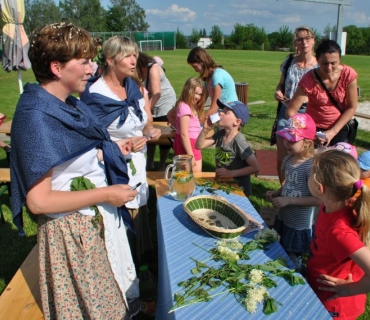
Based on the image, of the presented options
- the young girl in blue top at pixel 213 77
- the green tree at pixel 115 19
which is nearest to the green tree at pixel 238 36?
the green tree at pixel 115 19

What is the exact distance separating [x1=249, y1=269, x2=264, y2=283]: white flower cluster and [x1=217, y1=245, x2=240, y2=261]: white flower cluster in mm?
147

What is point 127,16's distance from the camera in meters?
73.3

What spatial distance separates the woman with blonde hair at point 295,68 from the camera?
4.07m

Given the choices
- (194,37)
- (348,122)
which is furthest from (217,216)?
(194,37)

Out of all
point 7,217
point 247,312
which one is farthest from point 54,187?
point 7,217

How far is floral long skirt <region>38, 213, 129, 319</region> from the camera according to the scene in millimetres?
1770

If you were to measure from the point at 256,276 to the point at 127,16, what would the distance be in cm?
7875

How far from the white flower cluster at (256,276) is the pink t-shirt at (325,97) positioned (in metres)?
2.26

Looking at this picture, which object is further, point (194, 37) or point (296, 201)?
point (194, 37)

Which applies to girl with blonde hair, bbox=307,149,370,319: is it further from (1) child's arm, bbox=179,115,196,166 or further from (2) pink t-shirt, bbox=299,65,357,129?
(1) child's arm, bbox=179,115,196,166

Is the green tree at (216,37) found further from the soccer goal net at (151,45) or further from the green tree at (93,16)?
the green tree at (93,16)

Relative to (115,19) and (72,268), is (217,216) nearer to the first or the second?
(72,268)

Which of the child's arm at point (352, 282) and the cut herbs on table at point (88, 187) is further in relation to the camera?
the cut herbs on table at point (88, 187)

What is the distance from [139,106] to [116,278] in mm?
1278
